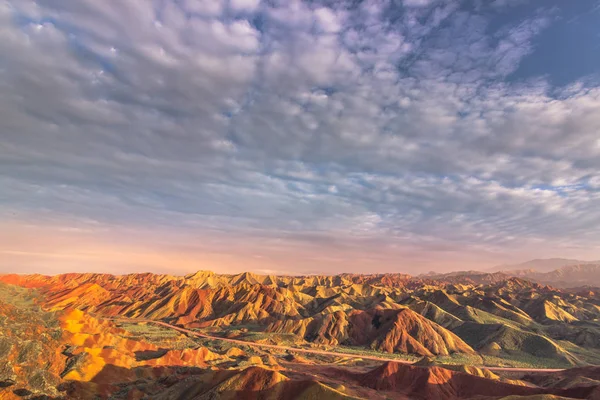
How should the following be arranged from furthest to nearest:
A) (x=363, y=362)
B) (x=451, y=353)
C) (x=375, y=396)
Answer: (x=451, y=353), (x=363, y=362), (x=375, y=396)

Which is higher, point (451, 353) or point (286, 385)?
point (286, 385)

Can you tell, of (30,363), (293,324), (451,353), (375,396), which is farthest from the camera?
(293,324)

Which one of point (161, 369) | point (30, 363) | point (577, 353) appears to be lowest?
point (577, 353)

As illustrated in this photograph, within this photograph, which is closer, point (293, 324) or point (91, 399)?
point (91, 399)

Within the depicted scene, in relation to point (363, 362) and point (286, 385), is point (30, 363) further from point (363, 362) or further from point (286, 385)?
point (363, 362)

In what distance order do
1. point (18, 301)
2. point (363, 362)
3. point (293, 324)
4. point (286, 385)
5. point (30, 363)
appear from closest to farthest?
point (286, 385), point (30, 363), point (363, 362), point (293, 324), point (18, 301)

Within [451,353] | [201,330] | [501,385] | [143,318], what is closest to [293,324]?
[201,330]

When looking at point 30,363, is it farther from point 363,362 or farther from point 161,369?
point 363,362

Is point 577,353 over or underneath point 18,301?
underneath

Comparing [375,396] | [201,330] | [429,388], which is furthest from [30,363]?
[201,330]
